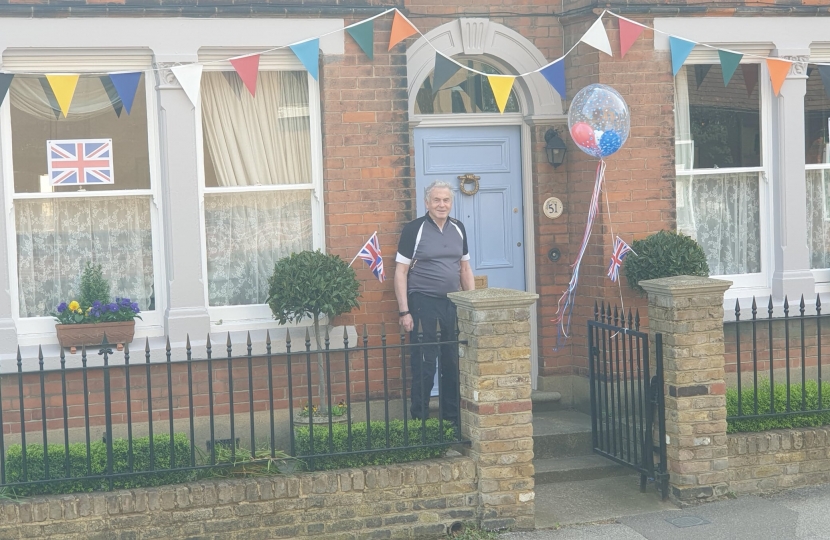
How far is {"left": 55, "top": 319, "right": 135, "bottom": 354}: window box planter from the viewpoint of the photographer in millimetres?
7562

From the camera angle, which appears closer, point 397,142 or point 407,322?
point 407,322

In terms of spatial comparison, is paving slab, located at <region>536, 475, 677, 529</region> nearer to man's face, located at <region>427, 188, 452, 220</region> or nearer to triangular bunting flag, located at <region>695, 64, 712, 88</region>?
man's face, located at <region>427, 188, 452, 220</region>

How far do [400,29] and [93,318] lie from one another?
3098 millimetres

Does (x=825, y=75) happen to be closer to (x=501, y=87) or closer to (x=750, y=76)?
(x=750, y=76)

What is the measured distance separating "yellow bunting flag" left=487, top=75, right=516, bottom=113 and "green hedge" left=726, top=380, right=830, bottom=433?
108 inches

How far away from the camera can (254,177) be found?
8211mm

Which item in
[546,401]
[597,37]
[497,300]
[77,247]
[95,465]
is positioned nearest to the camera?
[95,465]

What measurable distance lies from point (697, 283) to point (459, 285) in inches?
68.6

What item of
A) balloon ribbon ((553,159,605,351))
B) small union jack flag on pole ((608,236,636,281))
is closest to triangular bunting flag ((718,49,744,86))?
balloon ribbon ((553,159,605,351))

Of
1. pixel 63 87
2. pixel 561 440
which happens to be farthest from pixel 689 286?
pixel 63 87

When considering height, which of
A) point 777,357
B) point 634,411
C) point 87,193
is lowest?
point 634,411

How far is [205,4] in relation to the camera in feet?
25.4

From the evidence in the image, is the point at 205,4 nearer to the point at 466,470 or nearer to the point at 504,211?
the point at 504,211

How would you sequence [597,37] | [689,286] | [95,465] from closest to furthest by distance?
[95,465]
[689,286]
[597,37]
